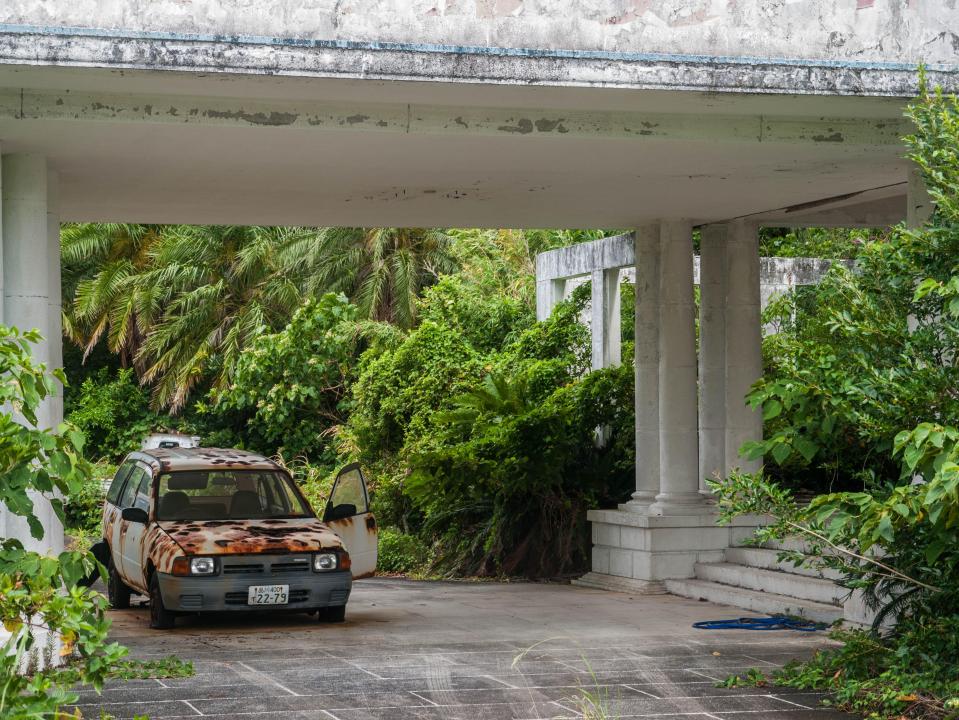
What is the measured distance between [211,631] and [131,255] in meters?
19.5

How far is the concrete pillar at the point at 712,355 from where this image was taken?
14.6m

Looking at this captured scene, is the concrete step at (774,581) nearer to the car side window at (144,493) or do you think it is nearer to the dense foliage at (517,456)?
the dense foliage at (517,456)

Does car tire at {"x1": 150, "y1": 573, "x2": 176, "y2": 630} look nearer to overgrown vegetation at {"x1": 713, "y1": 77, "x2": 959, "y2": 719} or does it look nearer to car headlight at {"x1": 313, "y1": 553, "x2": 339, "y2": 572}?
car headlight at {"x1": 313, "y1": 553, "x2": 339, "y2": 572}

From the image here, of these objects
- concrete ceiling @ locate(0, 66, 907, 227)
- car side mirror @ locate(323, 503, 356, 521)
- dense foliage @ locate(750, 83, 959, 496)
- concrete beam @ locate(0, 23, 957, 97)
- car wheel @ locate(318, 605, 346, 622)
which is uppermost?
concrete beam @ locate(0, 23, 957, 97)

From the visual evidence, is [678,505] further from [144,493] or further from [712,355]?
[144,493]

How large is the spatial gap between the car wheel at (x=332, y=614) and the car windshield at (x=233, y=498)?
1003 mm

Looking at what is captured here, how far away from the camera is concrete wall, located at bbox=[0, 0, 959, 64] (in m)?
8.01

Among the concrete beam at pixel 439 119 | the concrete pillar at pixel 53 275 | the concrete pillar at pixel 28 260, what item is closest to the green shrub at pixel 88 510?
the concrete pillar at pixel 53 275

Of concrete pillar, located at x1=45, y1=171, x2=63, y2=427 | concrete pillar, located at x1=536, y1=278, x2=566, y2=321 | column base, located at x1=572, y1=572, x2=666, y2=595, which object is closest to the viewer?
concrete pillar, located at x1=45, y1=171, x2=63, y2=427

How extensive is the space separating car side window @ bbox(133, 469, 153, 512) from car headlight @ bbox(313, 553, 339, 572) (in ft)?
6.20

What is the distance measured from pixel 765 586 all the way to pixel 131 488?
639 centimetres

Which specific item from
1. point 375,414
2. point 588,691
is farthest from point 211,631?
point 375,414

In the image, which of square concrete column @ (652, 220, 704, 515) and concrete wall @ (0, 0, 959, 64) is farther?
square concrete column @ (652, 220, 704, 515)

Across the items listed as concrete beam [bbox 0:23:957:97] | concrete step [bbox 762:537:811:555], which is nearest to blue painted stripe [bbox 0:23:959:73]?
concrete beam [bbox 0:23:957:97]
